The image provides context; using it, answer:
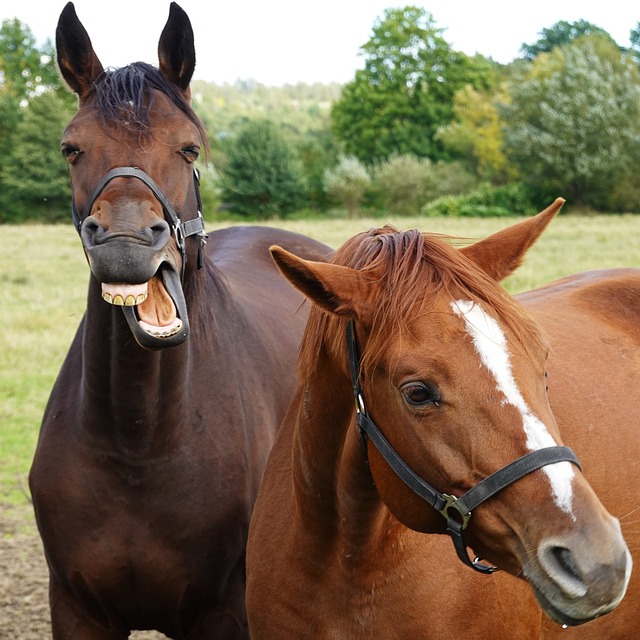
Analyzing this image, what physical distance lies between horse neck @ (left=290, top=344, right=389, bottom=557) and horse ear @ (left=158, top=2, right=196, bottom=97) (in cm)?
156

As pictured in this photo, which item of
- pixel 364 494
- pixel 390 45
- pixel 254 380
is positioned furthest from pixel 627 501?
pixel 390 45

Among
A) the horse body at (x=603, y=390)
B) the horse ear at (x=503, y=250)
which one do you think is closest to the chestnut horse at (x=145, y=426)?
A: the horse ear at (x=503, y=250)

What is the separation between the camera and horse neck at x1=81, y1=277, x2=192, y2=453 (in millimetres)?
3055

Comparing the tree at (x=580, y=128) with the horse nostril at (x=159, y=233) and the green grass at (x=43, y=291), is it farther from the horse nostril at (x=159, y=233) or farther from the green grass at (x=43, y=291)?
the horse nostril at (x=159, y=233)

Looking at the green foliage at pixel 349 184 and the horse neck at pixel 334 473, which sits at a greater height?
the horse neck at pixel 334 473

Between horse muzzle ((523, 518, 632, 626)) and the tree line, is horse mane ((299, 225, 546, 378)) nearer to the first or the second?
horse muzzle ((523, 518, 632, 626))

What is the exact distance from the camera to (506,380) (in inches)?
76.6

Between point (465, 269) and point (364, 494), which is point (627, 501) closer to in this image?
point (364, 494)

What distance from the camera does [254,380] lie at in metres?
3.79

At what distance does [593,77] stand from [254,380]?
121ft

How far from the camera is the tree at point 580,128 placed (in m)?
35.9

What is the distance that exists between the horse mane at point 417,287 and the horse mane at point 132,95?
1207 millimetres

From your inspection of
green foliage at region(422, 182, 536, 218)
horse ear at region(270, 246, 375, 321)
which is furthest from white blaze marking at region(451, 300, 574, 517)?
green foliage at region(422, 182, 536, 218)

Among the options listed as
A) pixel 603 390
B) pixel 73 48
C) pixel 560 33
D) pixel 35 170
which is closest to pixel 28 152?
pixel 35 170
